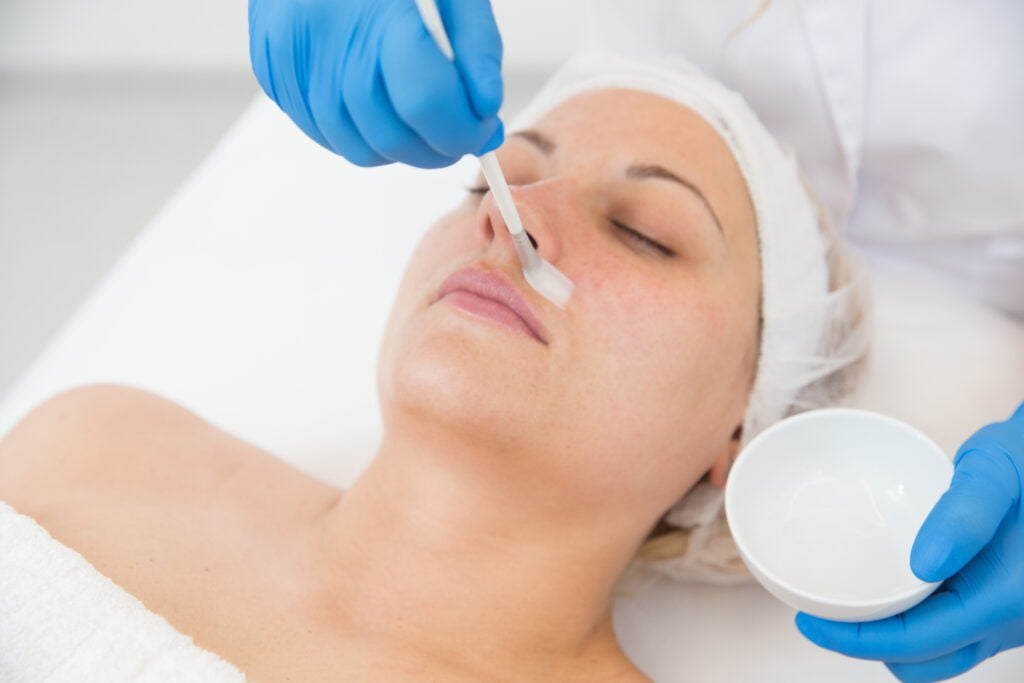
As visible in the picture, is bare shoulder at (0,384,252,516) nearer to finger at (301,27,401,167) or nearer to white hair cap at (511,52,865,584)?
finger at (301,27,401,167)

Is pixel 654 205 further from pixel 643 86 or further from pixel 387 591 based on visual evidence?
pixel 387 591

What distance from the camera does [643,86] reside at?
4.27ft

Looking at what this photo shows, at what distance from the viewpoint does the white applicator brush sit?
0.85m

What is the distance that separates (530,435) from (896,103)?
841 millimetres

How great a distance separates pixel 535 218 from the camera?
1.05m

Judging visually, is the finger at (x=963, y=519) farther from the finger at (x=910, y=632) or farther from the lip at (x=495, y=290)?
the lip at (x=495, y=290)

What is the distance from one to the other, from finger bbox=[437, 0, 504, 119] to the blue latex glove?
1.99 ft

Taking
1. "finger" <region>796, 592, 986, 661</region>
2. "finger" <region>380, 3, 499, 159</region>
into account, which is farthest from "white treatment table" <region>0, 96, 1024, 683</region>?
"finger" <region>380, 3, 499, 159</region>

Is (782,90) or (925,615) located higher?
(782,90)

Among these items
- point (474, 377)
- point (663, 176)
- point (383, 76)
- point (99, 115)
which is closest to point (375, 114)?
point (383, 76)

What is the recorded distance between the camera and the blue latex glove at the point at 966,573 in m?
0.90

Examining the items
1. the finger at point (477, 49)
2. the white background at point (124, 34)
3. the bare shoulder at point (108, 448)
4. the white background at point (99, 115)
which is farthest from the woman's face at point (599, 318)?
the white background at point (124, 34)

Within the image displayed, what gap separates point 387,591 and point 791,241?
0.71m

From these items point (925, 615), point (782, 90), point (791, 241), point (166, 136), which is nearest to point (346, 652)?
point (925, 615)
